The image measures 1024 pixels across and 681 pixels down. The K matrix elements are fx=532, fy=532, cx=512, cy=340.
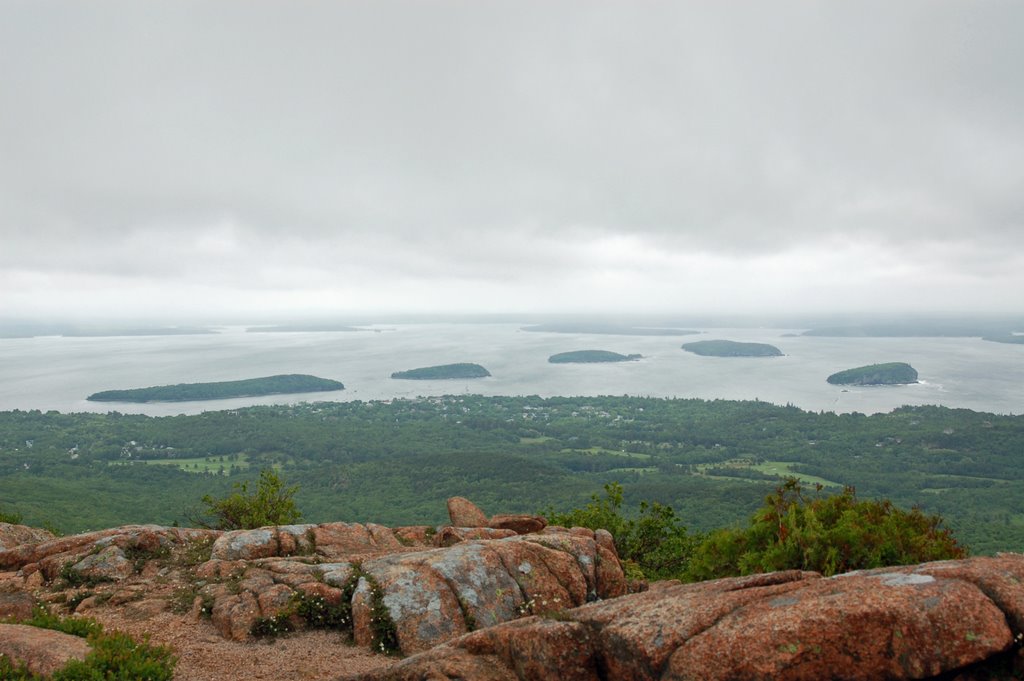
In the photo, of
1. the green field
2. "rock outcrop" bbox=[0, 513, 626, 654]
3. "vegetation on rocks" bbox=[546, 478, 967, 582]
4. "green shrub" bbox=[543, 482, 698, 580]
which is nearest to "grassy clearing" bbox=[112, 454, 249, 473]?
the green field

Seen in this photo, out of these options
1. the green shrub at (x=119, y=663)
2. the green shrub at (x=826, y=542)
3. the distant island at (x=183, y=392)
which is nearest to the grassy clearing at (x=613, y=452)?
the green shrub at (x=826, y=542)

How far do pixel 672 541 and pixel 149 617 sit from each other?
24893 mm

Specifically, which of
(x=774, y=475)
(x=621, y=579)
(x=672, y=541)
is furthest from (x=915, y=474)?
(x=621, y=579)

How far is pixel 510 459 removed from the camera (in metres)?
108

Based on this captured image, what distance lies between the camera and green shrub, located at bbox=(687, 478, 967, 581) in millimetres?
14906

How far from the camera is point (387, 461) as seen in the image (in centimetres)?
10769

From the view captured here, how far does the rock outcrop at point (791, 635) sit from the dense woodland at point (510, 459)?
61.9 metres

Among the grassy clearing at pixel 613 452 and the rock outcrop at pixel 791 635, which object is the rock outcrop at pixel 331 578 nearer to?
the rock outcrop at pixel 791 635

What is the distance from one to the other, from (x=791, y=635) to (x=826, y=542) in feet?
29.9

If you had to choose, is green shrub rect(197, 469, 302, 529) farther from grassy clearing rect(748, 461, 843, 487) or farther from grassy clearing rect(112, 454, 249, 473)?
grassy clearing rect(748, 461, 843, 487)

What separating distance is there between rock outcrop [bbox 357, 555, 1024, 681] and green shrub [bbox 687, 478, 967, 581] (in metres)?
6.03

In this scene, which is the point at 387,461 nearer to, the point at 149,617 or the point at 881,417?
the point at 149,617

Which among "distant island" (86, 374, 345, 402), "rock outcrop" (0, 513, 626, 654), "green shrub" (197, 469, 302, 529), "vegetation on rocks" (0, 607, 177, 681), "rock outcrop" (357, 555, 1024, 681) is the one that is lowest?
"distant island" (86, 374, 345, 402)

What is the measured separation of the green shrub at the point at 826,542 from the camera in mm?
Answer: 14906
